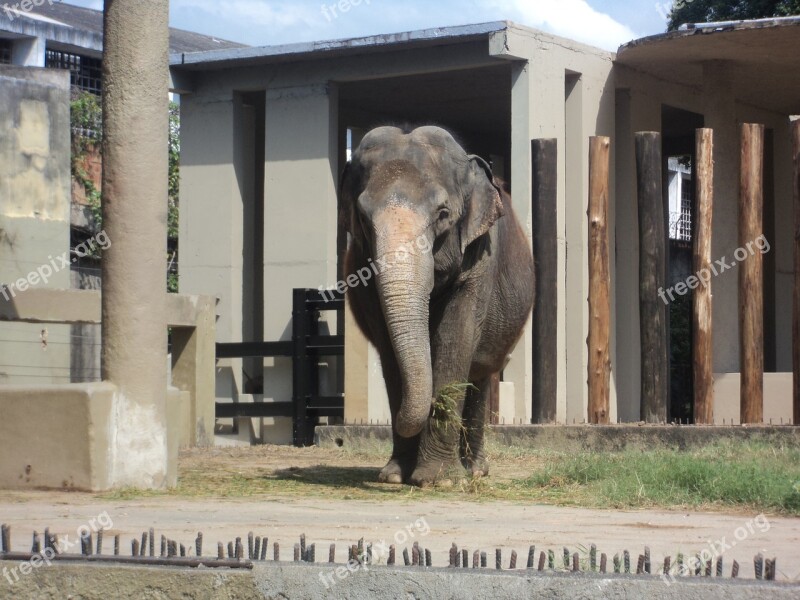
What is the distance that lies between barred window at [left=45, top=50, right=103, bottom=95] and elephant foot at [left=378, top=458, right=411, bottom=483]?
21.7 meters

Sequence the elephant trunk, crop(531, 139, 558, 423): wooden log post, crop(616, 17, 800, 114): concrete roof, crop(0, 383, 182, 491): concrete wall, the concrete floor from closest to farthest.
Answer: the concrete floor
the elephant trunk
crop(0, 383, 182, 491): concrete wall
crop(531, 139, 558, 423): wooden log post
crop(616, 17, 800, 114): concrete roof

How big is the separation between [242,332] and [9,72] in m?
4.92

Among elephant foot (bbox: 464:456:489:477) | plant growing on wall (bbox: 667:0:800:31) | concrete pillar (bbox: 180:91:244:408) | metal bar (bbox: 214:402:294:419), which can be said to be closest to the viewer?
elephant foot (bbox: 464:456:489:477)

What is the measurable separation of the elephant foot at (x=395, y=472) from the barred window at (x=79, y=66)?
71.2 feet

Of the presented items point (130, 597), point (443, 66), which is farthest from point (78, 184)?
point (130, 597)

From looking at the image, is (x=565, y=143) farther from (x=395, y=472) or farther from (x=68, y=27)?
(x=68, y=27)

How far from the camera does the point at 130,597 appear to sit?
5320 millimetres

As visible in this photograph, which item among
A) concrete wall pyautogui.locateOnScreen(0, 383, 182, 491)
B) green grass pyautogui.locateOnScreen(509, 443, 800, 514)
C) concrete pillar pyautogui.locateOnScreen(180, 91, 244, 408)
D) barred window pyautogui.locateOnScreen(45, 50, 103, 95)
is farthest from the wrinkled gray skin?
barred window pyautogui.locateOnScreen(45, 50, 103, 95)

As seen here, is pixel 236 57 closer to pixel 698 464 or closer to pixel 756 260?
pixel 756 260

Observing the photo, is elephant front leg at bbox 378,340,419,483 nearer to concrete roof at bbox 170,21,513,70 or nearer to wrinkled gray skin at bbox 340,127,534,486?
wrinkled gray skin at bbox 340,127,534,486

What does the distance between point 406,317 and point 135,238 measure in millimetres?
1873

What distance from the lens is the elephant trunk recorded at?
26.2 ft

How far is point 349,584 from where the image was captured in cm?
505

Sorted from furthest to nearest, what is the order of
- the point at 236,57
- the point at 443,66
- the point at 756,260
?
the point at 236,57
the point at 443,66
the point at 756,260
